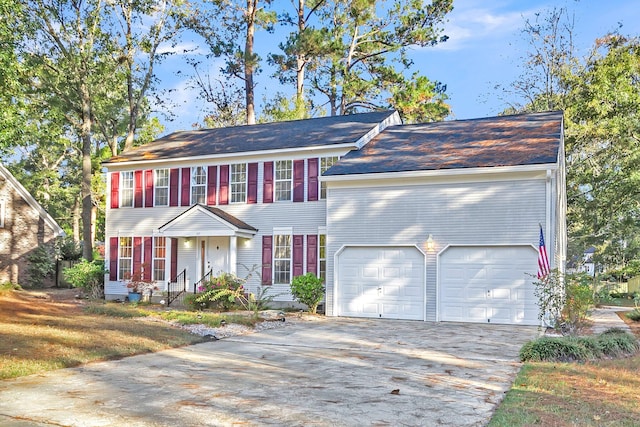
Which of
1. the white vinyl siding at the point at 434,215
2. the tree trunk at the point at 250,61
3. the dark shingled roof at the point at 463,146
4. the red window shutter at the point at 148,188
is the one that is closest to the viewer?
the white vinyl siding at the point at 434,215

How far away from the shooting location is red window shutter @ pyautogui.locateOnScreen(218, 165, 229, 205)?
20781 millimetres

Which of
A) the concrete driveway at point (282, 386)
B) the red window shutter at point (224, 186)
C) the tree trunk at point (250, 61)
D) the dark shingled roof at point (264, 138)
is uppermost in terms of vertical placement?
the tree trunk at point (250, 61)

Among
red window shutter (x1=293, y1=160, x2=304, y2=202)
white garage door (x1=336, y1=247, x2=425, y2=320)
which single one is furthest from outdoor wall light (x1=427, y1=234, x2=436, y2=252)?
red window shutter (x1=293, y1=160, x2=304, y2=202)

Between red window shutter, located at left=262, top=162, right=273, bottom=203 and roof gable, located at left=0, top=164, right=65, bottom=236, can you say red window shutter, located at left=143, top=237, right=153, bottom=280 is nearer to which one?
red window shutter, located at left=262, top=162, right=273, bottom=203

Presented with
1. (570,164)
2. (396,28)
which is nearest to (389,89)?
(396,28)

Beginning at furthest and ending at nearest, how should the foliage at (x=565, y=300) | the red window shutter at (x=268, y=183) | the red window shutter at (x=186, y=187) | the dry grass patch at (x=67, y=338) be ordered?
the red window shutter at (x=186, y=187) < the red window shutter at (x=268, y=183) < the foliage at (x=565, y=300) < the dry grass patch at (x=67, y=338)

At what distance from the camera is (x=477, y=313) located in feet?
50.8

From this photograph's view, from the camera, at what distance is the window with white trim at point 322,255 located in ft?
61.1

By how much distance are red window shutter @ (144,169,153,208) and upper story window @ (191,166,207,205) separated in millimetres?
1946

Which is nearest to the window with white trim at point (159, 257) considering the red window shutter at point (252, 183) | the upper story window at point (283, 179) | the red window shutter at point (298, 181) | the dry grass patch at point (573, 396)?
the red window shutter at point (252, 183)

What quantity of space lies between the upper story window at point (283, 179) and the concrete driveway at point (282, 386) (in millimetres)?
8268

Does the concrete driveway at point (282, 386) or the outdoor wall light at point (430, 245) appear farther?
the outdoor wall light at point (430, 245)

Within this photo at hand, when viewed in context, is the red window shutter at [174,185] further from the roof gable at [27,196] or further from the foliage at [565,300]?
the foliage at [565,300]

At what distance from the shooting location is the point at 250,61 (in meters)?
32.6
